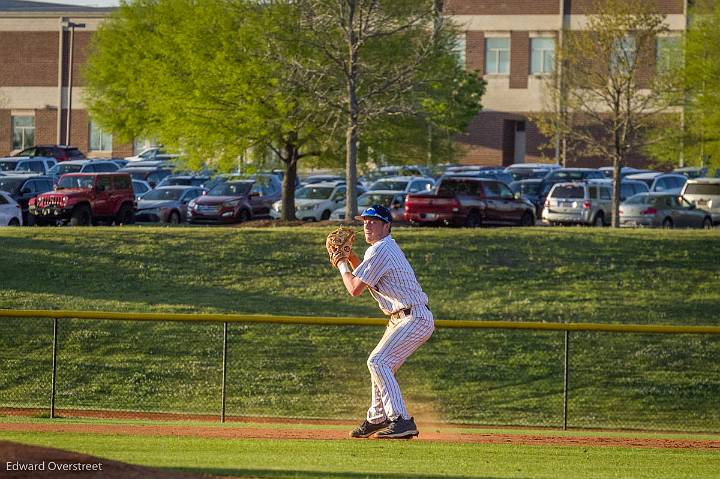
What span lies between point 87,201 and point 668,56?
17.2 metres

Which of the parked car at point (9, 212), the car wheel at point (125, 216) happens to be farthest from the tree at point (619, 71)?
the parked car at point (9, 212)

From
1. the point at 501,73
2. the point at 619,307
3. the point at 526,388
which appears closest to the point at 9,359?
the point at 526,388

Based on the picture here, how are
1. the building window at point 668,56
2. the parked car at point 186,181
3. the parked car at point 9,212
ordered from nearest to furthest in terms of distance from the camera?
the parked car at point 9,212, the building window at point 668,56, the parked car at point 186,181

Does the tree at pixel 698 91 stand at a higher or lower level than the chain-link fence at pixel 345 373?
higher

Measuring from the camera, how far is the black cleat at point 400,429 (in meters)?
11.7

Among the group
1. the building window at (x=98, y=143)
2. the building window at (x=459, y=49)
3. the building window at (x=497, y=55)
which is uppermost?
the building window at (x=497, y=55)

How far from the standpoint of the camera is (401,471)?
1027 cm

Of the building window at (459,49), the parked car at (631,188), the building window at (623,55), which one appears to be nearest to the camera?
the building window at (623,55)

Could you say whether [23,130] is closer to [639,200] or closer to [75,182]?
[75,182]

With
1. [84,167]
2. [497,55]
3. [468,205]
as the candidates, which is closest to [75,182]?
[468,205]

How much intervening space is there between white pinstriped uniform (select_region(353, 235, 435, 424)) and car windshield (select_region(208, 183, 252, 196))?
1171 inches

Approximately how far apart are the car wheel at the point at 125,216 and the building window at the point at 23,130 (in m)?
38.4

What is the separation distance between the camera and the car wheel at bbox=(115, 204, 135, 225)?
127ft

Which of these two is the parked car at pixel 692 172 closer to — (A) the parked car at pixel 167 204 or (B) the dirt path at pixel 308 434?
(A) the parked car at pixel 167 204
